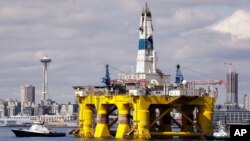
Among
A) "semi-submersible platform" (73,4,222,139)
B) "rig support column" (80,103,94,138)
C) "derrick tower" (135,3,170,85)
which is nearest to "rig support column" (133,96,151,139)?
"semi-submersible platform" (73,4,222,139)

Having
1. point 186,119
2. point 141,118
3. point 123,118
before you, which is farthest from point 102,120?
point 186,119

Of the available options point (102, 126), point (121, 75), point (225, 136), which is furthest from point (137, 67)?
point (225, 136)

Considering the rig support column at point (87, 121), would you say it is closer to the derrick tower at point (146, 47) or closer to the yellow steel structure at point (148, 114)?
the yellow steel structure at point (148, 114)

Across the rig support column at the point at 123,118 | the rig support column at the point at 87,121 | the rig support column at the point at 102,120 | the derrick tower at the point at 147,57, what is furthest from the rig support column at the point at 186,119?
the rig support column at the point at 87,121

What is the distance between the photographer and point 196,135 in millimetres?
78375

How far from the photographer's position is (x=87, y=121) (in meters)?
85.8

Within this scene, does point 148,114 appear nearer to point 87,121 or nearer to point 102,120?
point 102,120

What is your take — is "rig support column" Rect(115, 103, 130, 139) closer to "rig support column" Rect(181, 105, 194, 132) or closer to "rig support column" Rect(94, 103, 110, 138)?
"rig support column" Rect(94, 103, 110, 138)

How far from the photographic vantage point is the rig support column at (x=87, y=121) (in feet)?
280

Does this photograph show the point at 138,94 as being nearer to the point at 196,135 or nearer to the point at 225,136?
the point at 196,135

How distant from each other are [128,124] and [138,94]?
13.2 ft

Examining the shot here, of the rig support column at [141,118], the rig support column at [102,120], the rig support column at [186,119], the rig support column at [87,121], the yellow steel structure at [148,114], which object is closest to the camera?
the rig support column at [141,118]

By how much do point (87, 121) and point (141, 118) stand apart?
40.8 ft

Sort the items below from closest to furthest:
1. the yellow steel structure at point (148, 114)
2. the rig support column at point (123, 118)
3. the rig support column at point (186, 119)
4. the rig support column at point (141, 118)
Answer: the rig support column at point (141, 118) → the yellow steel structure at point (148, 114) → the rig support column at point (123, 118) → the rig support column at point (186, 119)
